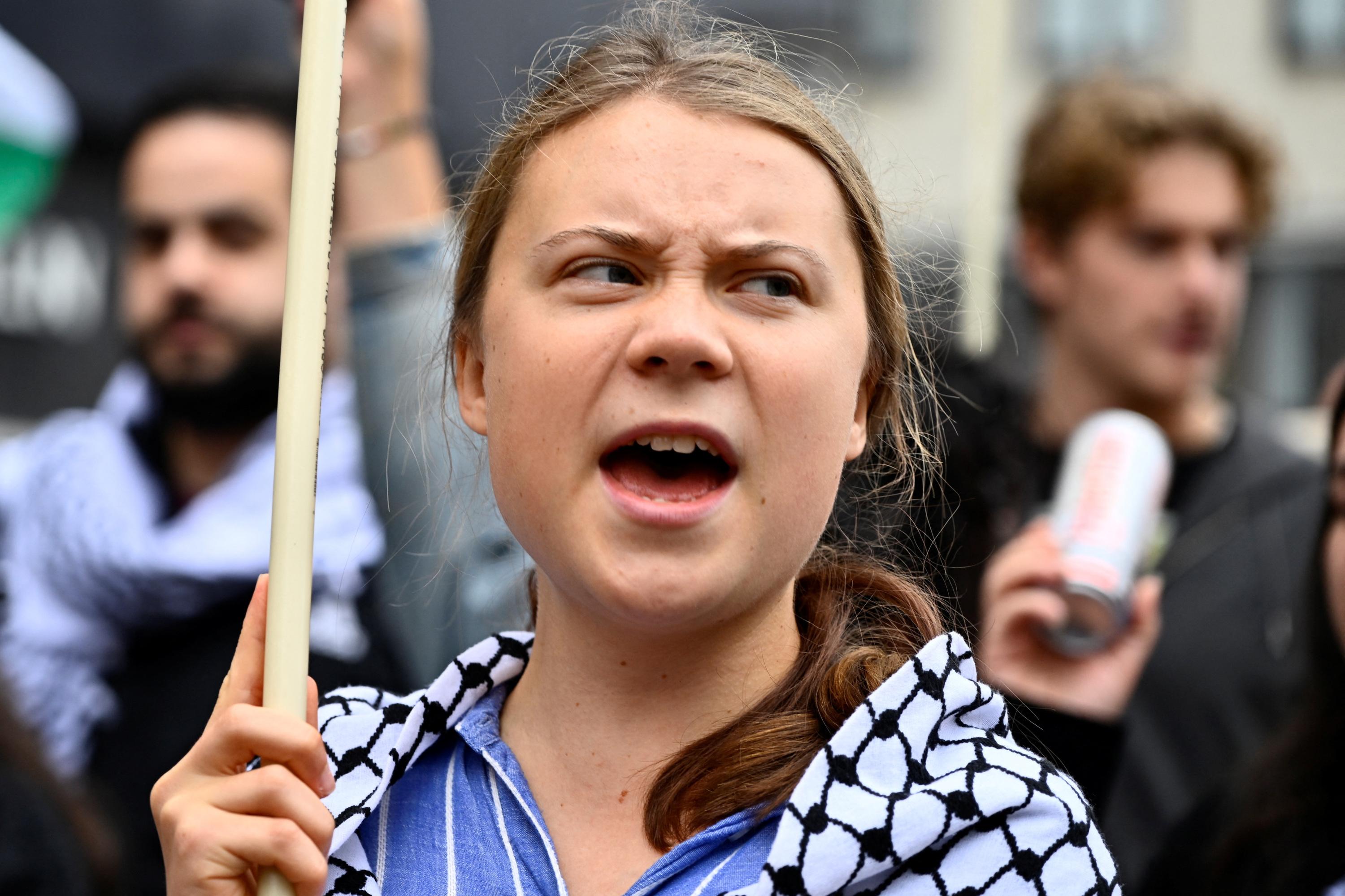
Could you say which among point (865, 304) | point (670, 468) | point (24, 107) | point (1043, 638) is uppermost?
point (24, 107)

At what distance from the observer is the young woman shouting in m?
1.06

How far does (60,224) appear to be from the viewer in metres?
6.41

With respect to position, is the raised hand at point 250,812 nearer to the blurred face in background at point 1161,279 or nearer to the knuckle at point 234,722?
the knuckle at point 234,722

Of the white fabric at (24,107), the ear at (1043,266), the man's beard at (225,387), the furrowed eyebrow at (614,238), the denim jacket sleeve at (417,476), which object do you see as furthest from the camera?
the ear at (1043,266)

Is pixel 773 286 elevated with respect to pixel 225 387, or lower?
elevated

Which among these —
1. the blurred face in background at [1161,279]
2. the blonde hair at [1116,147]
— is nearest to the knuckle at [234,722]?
the blurred face in background at [1161,279]

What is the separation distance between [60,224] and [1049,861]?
6.15 m

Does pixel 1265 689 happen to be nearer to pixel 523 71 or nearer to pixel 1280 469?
→ pixel 1280 469

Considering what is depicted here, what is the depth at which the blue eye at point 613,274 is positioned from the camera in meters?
1.15

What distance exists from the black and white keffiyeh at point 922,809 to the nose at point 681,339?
0.87 feet

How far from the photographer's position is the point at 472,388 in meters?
1.29

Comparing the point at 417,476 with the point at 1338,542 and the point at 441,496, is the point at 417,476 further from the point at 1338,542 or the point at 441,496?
the point at 1338,542

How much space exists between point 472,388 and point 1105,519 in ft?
3.85

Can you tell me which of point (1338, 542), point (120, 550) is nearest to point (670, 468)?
point (1338, 542)
